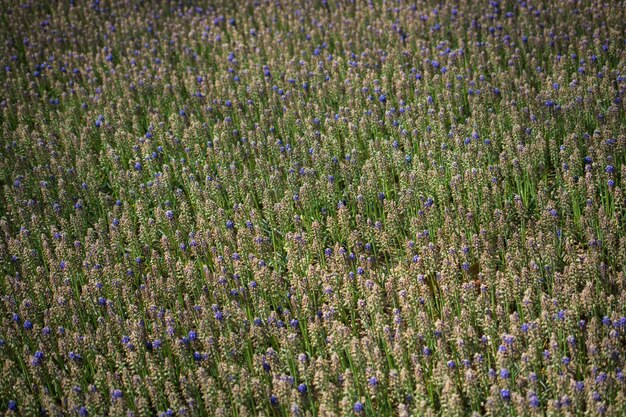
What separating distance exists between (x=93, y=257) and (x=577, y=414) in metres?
4.92

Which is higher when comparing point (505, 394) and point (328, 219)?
point (328, 219)

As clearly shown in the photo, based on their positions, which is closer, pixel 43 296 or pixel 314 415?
pixel 314 415

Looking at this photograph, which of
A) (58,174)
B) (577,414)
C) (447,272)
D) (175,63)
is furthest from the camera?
(175,63)

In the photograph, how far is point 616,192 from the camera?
776cm

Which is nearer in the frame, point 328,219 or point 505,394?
point 505,394

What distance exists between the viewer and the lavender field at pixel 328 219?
6.48 metres

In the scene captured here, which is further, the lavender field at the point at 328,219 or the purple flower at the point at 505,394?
the lavender field at the point at 328,219

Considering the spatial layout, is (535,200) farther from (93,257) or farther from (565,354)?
(93,257)

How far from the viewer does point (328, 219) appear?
27.2 ft

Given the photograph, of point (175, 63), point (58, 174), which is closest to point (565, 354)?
point (58, 174)

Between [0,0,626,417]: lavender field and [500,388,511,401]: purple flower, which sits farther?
[0,0,626,417]: lavender field

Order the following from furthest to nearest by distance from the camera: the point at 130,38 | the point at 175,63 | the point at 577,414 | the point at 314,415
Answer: the point at 130,38, the point at 175,63, the point at 314,415, the point at 577,414

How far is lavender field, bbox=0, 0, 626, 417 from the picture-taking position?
21.3ft

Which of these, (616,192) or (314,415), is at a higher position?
(616,192)
